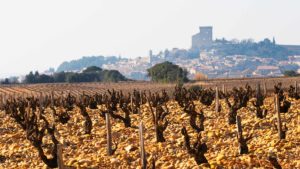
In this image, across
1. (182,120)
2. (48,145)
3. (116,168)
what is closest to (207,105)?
(182,120)

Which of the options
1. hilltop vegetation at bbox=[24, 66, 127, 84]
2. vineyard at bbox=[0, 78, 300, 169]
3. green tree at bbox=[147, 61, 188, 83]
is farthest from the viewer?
hilltop vegetation at bbox=[24, 66, 127, 84]

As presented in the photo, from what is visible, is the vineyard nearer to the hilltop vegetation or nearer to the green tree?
the green tree

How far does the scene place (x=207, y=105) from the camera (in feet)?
105

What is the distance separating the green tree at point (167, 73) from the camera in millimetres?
94475

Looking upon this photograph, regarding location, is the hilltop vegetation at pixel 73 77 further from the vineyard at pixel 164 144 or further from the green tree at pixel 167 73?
the vineyard at pixel 164 144

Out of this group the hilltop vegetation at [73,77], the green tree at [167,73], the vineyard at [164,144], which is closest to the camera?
the vineyard at [164,144]

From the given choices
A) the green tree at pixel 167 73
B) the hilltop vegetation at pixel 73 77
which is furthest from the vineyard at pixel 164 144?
the hilltop vegetation at pixel 73 77

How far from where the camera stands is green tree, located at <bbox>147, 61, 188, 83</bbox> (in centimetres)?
9447

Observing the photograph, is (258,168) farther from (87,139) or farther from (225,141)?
(87,139)

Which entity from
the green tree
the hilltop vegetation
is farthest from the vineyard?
the hilltop vegetation

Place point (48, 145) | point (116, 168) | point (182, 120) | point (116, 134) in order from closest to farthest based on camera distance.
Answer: point (116, 168), point (48, 145), point (116, 134), point (182, 120)

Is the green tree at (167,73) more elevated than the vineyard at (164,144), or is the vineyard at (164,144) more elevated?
the green tree at (167,73)

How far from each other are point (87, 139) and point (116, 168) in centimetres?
573

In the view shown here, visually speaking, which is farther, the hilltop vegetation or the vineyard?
the hilltop vegetation
